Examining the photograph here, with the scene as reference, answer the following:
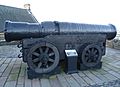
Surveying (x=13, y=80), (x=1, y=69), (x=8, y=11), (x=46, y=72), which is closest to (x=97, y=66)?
(x=46, y=72)

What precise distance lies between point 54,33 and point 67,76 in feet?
3.49

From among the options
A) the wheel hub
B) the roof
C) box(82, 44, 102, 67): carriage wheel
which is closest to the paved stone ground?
box(82, 44, 102, 67): carriage wheel

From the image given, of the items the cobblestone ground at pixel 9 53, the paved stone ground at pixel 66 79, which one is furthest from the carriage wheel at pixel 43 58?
the cobblestone ground at pixel 9 53

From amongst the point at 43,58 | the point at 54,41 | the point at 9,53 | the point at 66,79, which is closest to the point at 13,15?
the point at 9,53

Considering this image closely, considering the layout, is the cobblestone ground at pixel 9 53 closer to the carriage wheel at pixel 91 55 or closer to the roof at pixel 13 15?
the carriage wheel at pixel 91 55

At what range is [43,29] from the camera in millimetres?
3473

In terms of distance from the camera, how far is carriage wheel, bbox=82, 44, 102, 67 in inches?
150

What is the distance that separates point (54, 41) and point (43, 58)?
1.57 feet

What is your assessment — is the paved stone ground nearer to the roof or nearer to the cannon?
the cannon

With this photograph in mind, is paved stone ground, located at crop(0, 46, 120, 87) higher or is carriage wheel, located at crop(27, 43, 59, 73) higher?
carriage wheel, located at crop(27, 43, 59, 73)

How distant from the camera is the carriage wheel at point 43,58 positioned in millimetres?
3295

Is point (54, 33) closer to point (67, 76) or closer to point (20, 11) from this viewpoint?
point (67, 76)

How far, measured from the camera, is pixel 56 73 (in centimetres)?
355

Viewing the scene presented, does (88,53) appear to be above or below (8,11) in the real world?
below
